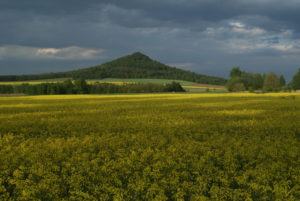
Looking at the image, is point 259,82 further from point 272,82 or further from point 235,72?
point 272,82

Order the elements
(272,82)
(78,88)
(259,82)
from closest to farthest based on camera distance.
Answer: (78,88) < (272,82) < (259,82)

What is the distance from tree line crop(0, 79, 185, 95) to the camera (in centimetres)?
12316

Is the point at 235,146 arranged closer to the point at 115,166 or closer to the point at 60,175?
the point at 115,166

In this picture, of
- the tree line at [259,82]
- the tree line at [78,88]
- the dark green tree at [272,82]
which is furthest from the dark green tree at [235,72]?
the tree line at [78,88]

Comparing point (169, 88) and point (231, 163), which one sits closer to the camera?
point (231, 163)

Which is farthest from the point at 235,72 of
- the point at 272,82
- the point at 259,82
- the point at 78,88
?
the point at 78,88

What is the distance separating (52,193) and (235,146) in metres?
7.42

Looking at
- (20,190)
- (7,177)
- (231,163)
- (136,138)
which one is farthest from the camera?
(136,138)

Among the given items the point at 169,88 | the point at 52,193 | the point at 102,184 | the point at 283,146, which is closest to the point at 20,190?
the point at 52,193

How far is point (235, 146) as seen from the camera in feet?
36.1

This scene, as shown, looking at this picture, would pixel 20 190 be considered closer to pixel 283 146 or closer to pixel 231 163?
pixel 231 163

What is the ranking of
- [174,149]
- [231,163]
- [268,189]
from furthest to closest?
[174,149] < [231,163] < [268,189]

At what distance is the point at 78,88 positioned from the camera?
12456 cm

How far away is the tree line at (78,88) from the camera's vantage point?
12316 centimetres
